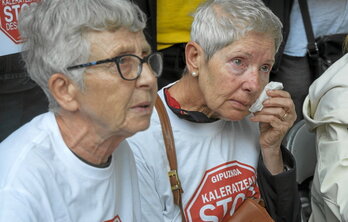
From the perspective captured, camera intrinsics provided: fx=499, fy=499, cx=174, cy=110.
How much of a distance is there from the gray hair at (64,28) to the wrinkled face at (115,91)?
1.0 inches

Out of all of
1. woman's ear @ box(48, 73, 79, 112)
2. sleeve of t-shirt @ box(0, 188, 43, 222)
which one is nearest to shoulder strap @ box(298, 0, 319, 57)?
woman's ear @ box(48, 73, 79, 112)

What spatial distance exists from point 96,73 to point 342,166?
1.00 metres

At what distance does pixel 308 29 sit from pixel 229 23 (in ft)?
3.89

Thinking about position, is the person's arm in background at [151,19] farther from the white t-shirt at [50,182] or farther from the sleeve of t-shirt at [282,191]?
the white t-shirt at [50,182]

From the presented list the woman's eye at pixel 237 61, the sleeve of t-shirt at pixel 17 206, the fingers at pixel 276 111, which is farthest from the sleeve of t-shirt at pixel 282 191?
the sleeve of t-shirt at pixel 17 206

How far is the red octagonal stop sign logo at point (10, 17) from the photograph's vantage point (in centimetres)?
230

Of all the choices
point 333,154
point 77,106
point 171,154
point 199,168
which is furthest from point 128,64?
point 333,154

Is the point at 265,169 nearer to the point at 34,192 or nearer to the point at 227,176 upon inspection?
the point at 227,176

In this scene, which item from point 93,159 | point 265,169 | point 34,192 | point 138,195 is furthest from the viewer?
point 265,169

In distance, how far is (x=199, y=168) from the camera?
1947 mm

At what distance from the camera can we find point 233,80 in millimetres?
1897

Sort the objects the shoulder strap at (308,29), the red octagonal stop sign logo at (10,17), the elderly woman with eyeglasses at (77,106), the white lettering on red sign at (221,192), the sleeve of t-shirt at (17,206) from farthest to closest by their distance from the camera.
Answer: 1. the shoulder strap at (308,29)
2. the red octagonal stop sign logo at (10,17)
3. the white lettering on red sign at (221,192)
4. the elderly woman with eyeglasses at (77,106)
5. the sleeve of t-shirt at (17,206)

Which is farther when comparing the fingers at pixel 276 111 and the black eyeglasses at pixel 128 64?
the fingers at pixel 276 111

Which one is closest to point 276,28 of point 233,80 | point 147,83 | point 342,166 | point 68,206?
point 233,80
